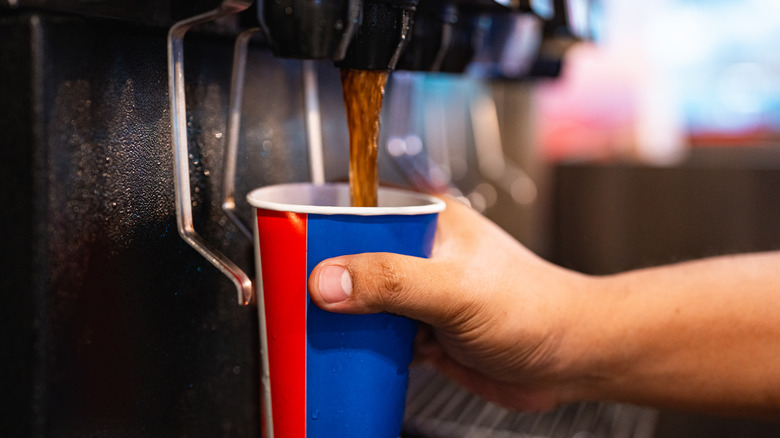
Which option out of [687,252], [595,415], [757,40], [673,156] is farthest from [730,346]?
[757,40]

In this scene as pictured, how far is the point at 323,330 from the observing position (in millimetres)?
501

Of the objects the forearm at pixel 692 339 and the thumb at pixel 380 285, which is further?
the forearm at pixel 692 339

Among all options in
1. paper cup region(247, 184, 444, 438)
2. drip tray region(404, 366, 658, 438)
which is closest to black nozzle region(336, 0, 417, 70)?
paper cup region(247, 184, 444, 438)

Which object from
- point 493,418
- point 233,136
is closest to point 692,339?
point 493,418

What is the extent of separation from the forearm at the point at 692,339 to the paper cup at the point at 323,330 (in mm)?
276

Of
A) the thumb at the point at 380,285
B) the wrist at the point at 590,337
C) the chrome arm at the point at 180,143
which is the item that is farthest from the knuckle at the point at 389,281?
the wrist at the point at 590,337

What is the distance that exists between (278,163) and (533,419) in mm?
505

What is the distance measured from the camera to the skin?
66 centimetres

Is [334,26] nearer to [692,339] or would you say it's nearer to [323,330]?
[323,330]

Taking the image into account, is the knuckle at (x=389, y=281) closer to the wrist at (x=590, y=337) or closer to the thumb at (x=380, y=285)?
the thumb at (x=380, y=285)

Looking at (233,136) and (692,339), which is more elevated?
(233,136)

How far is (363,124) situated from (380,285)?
14 cm

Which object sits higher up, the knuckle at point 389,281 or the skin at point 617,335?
the knuckle at point 389,281

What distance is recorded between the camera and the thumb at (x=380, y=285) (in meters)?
0.47
